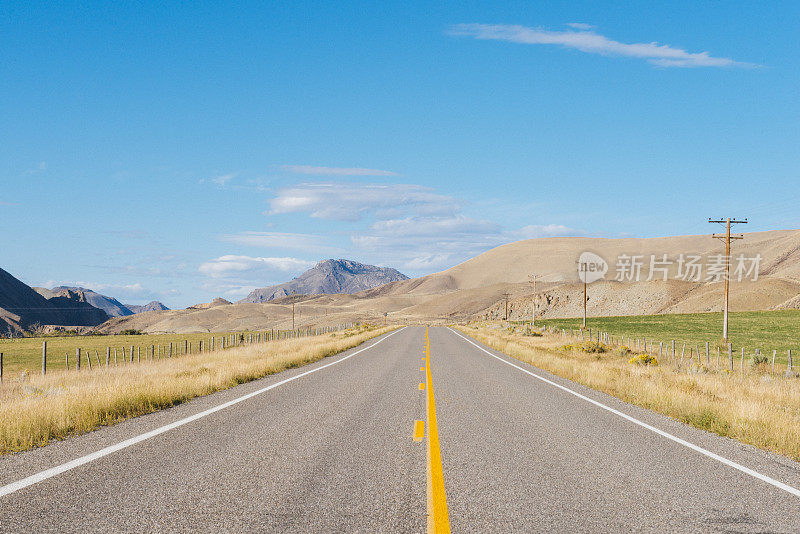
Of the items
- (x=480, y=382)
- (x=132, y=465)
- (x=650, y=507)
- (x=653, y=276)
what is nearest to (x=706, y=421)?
(x=650, y=507)

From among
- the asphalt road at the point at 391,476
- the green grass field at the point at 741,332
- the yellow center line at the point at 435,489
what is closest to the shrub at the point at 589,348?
the green grass field at the point at 741,332

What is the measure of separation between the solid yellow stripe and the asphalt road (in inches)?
5.0

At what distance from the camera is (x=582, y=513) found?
4.86 meters

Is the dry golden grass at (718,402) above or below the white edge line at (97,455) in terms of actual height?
below

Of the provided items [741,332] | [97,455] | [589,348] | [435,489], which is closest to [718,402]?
[435,489]

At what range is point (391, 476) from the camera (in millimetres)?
5918

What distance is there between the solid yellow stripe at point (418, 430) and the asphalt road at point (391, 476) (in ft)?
0.41

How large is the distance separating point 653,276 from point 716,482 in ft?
612

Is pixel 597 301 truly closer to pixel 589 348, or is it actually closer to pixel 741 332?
pixel 741 332

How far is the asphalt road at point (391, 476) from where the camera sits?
4629mm

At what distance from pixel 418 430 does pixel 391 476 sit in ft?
8.36

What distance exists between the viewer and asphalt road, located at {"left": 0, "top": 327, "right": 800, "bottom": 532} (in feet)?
15.2

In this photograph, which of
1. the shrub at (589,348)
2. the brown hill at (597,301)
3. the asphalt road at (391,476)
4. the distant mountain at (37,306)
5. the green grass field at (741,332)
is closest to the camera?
the asphalt road at (391,476)

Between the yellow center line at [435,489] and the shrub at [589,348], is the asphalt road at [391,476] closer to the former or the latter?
the yellow center line at [435,489]
